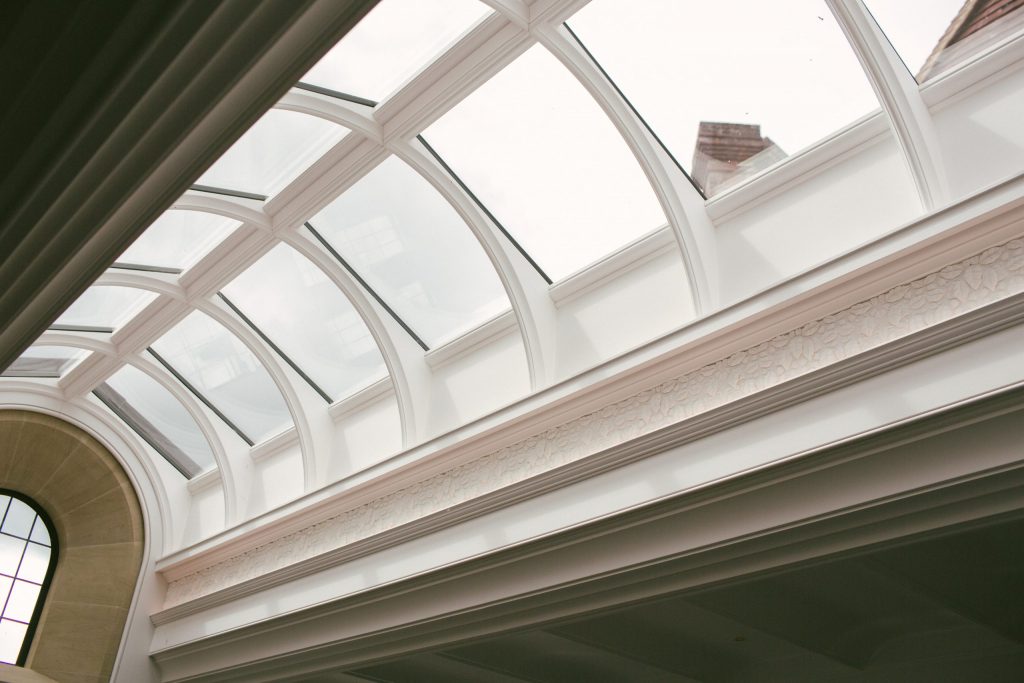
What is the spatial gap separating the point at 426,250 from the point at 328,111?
193cm

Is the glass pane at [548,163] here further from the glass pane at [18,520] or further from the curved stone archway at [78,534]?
the glass pane at [18,520]

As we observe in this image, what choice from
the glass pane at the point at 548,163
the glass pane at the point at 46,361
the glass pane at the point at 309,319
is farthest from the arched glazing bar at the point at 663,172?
the glass pane at the point at 46,361

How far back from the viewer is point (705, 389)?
6.90 meters

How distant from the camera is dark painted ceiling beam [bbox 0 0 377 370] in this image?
7.12 feet

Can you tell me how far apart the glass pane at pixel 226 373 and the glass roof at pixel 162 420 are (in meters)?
0.69

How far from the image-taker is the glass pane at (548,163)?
7.25 m

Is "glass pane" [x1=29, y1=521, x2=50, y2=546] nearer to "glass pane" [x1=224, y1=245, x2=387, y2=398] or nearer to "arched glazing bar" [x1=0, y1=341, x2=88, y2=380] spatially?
"arched glazing bar" [x1=0, y1=341, x2=88, y2=380]

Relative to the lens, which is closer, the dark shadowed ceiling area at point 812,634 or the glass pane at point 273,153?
the glass pane at point 273,153

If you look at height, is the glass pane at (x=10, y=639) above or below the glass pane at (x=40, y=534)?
below

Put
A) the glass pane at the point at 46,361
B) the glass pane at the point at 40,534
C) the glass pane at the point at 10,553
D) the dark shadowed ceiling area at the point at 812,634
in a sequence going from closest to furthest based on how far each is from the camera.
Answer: the dark shadowed ceiling area at the point at 812,634
the glass pane at the point at 46,361
the glass pane at the point at 10,553
the glass pane at the point at 40,534

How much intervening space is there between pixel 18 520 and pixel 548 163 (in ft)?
32.7

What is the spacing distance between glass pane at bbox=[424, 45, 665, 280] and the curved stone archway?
7909 mm

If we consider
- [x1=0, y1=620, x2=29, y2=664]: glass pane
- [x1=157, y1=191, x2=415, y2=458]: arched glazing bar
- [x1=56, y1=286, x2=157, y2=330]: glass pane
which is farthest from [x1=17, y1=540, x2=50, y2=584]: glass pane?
[x1=157, y1=191, x2=415, y2=458]: arched glazing bar

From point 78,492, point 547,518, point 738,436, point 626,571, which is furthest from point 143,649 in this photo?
point 738,436
